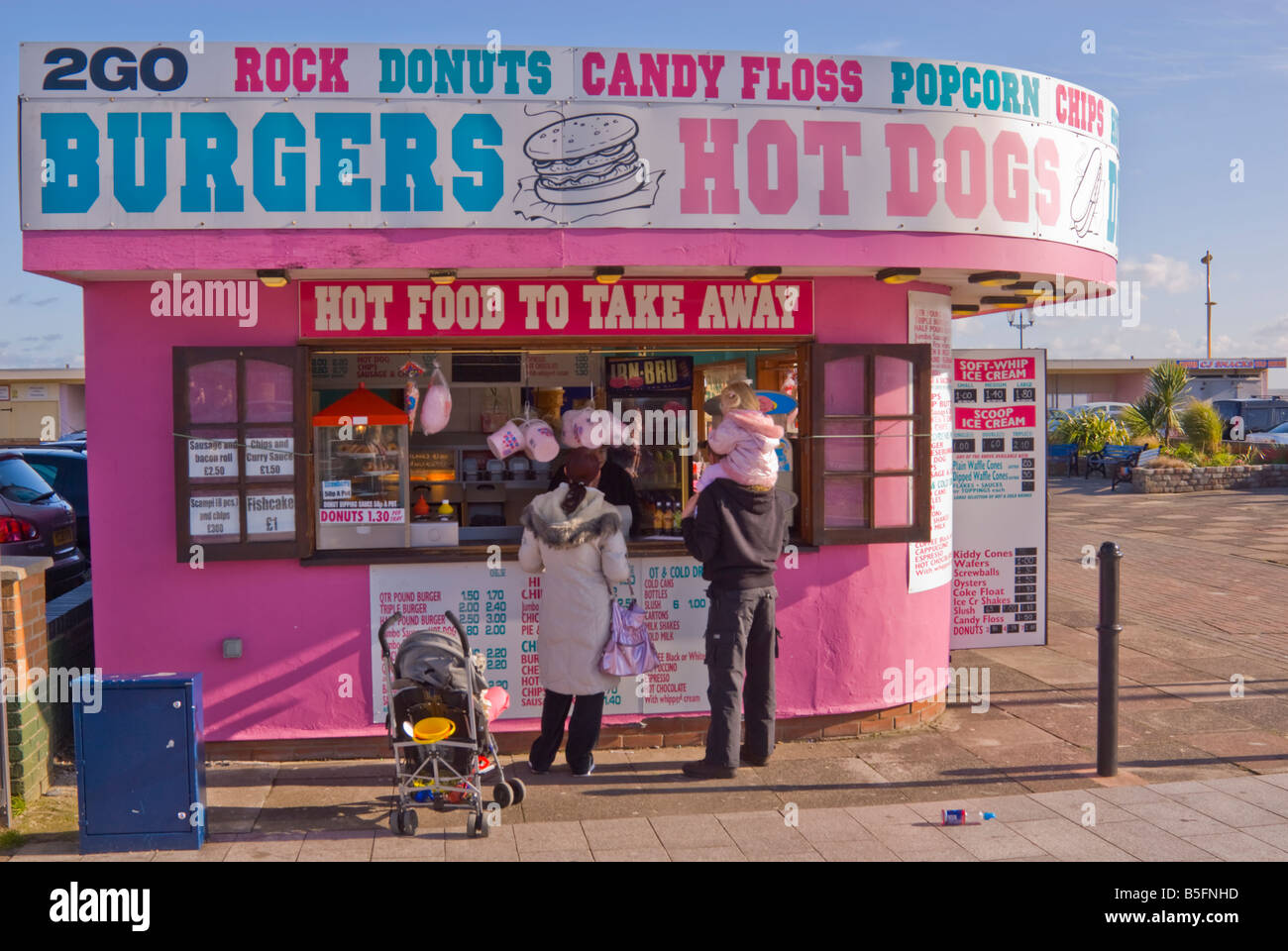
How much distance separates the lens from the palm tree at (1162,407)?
29969 mm

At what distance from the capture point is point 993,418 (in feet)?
29.8

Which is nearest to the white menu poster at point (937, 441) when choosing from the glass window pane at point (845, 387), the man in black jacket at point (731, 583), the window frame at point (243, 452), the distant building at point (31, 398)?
the glass window pane at point (845, 387)

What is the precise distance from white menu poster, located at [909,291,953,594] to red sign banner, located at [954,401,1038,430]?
0.69 meters

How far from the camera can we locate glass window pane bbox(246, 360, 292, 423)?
22.8 feet

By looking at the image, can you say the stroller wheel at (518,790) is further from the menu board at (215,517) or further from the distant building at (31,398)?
the distant building at (31,398)

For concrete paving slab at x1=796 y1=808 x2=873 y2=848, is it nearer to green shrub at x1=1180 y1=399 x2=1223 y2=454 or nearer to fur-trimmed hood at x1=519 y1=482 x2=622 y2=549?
fur-trimmed hood at x1=519 y1=482 x2=622 y2=549

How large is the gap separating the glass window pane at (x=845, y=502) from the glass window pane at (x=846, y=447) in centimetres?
9

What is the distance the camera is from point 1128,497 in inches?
1011

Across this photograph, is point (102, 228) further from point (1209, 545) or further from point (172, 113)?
point (1209, 545)

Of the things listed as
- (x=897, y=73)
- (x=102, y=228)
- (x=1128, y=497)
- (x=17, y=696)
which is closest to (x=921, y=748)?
(x=897, y=73)

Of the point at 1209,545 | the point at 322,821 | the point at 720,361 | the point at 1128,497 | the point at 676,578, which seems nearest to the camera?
the point at 322,821

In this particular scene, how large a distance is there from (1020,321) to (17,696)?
8.10 metres

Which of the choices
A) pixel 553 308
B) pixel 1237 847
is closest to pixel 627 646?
pixel 553 308

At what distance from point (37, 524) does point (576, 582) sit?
578 centimetres
